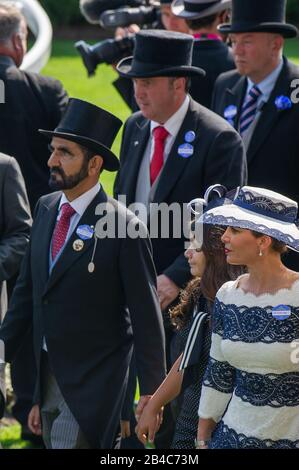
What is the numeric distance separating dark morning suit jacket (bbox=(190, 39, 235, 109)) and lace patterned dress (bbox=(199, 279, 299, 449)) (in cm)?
348

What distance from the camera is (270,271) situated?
18.4ft

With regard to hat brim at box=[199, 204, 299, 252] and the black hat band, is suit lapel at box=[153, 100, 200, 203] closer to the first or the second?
the black hat band

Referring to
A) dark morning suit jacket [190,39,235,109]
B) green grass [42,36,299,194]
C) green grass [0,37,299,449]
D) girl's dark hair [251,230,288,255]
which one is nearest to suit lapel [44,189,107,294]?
girl's dark hair [251,230,288,255]

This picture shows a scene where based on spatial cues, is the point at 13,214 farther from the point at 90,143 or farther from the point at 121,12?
the point at 121,12

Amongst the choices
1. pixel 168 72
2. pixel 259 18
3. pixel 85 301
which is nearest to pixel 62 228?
pixel 85 301

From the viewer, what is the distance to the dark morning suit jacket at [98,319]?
6633 mm

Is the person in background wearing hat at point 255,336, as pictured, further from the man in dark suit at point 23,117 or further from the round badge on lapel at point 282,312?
the man in dark suit at point 23,117

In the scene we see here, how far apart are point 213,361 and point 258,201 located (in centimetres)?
70

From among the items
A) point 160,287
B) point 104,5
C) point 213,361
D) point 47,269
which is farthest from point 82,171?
point 104,5

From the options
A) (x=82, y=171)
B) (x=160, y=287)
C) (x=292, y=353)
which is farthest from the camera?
(x=160, y=287)

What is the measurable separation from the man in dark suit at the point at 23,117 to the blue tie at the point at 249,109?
1192mm

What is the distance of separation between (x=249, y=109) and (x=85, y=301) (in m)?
2.07

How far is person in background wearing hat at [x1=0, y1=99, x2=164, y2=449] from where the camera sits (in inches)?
262
